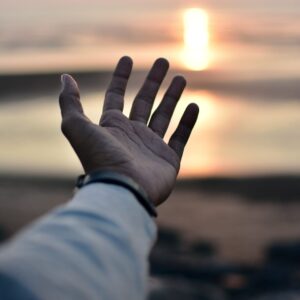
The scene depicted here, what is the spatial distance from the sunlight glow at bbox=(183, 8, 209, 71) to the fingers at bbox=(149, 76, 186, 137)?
7790 mm

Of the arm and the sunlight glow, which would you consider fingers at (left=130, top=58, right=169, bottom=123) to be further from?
the sunlight glow

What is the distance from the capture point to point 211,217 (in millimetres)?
5621

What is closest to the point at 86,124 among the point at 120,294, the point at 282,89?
the point at 120,294

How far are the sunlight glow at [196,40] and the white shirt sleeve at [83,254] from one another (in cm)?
918

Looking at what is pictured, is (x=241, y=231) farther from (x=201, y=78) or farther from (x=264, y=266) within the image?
(x=201, y=78)

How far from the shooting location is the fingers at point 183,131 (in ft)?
7.60

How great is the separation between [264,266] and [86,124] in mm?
2997

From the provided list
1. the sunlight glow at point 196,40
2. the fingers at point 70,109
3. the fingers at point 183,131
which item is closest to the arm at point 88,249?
the fingers at point 70,109

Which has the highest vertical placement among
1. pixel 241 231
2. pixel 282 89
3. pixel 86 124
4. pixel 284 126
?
pixel 282 89

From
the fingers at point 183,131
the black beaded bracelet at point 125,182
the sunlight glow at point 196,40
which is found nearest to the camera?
the black beaded bracelet at point 125,182

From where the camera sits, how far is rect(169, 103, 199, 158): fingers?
2316mm

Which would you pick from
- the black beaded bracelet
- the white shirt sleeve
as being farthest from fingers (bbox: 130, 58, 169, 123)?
the white shirt sleeve

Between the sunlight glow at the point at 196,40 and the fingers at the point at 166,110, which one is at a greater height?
the sunlight glow at the point at 196,40

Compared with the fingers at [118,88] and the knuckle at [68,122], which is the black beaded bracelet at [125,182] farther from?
the fingers at [118,88]
